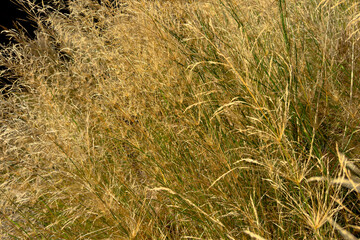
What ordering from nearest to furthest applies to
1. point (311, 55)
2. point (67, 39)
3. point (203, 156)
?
point (203, 156), point (311, 55), point (67, 39)

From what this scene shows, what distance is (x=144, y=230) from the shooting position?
128cm

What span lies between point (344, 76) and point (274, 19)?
457 millimetres

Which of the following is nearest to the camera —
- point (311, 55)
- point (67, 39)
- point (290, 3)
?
point (311, 55)

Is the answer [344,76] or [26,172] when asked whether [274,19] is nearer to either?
[344,76]

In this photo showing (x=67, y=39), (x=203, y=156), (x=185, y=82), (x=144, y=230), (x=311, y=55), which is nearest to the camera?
(x=144, y=230)

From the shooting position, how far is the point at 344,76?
156 cm

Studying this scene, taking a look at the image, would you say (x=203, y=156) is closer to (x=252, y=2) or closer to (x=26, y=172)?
(x=252, y=2)

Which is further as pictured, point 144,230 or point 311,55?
point 311,55

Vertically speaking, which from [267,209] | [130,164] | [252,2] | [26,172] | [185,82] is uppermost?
[252,2]

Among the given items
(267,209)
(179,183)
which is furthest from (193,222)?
(267,209)

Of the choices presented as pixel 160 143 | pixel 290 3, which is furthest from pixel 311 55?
pixel 160 143

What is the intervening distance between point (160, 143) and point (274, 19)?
34.6 inches

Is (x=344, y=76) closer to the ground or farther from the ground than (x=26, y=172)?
closer to the ground

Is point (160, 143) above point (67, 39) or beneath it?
beneath
